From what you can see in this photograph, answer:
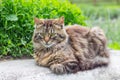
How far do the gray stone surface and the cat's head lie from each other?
1.10ft

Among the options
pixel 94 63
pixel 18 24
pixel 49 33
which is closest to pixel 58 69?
pixel 49 33

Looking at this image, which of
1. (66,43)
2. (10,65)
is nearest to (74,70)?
(66,43)

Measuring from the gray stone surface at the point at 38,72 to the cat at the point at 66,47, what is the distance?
0.21 feet

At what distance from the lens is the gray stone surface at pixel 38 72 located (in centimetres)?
442

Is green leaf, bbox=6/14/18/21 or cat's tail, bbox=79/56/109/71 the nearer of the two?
cat's tail, bbox=79/56/109/71

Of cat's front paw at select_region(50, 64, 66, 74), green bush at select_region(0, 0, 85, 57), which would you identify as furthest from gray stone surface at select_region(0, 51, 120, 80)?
green bush at select_region(0, 0, 85, 57)

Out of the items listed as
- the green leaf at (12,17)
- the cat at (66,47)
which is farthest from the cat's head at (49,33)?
the green leaf at (12,17)

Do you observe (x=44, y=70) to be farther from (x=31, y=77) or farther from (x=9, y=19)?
(x=9, y=19)

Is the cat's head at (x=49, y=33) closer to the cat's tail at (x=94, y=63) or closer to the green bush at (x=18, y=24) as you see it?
the cat's tail at (x=94, y=63)

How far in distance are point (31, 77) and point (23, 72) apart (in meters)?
0.12

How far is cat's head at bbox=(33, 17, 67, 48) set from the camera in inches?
176

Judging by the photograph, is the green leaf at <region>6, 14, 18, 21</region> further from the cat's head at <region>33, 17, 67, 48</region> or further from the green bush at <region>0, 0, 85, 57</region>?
the cat's head at <region>33, 17, 67, 48</region>

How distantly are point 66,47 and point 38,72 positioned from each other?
0.48 meters

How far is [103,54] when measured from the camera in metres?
5.05
